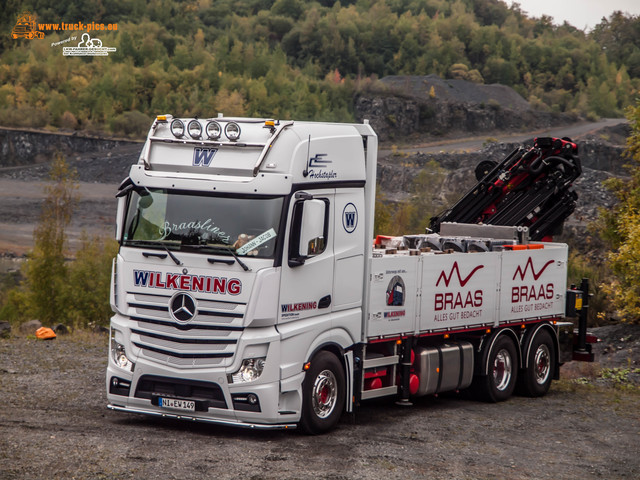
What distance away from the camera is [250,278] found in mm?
9961

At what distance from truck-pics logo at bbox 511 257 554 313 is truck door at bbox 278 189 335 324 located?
4736 mm

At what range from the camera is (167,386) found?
10406 millimetres

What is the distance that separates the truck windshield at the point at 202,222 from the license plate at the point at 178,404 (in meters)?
1.72

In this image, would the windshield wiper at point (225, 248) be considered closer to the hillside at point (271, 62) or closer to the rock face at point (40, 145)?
the rock face at point (40, 145)

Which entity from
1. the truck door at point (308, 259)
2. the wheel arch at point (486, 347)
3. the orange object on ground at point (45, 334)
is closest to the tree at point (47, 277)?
the orange object on ground at point (45, 334)

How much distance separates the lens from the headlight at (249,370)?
10.0 meters

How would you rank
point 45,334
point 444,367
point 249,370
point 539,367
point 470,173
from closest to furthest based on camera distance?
point 249,370 < point 444,367 < point 539,367 < point 45,334 < point 470,173

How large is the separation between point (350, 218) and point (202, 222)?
1.97 metres

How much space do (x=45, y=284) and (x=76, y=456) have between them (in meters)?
31.3

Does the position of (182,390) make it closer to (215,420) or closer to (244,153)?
(215,420)

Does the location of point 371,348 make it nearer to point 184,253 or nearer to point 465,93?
point 184,253

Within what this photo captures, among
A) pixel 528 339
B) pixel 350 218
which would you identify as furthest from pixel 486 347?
pixel 350 218

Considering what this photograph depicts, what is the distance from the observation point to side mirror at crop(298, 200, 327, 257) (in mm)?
10172

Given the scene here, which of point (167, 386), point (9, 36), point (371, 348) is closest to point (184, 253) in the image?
point (167, 386)
